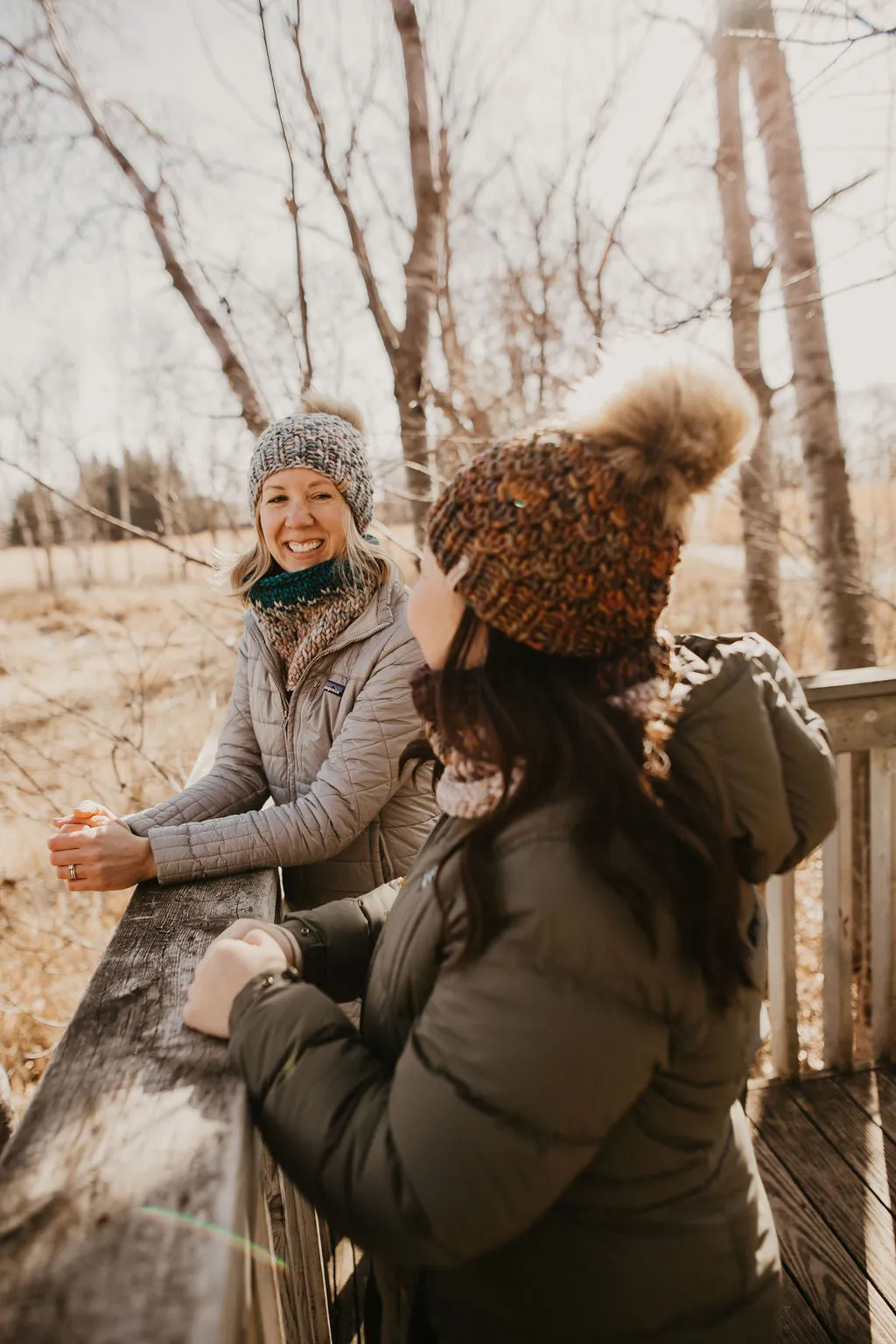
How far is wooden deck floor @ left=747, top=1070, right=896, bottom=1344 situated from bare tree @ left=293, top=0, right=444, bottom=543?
2490mm

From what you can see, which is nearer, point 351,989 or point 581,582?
point 581,582

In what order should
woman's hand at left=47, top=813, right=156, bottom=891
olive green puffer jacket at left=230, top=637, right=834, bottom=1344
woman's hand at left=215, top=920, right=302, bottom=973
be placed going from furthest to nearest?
1. woman's hand at left=47, top=813, right=156, bottom=891
2. woman's hand at left=215, top=920, right=302, bottom=973
3. olive green puffer jacket at left=230, top=637, right=834, bottom=1344

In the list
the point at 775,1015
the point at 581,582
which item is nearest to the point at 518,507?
the point at 581,582

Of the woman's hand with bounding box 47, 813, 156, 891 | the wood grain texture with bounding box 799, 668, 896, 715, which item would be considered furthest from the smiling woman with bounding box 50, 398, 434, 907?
the wood grain texture with bounding box 799, 668, 896, 715

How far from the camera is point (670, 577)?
1006mm

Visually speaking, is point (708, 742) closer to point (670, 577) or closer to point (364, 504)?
point (670, 577)

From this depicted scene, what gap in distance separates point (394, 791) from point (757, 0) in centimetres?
321

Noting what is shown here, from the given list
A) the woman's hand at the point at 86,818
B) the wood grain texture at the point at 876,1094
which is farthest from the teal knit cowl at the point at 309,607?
the wood grain texture at the point at 876,1094

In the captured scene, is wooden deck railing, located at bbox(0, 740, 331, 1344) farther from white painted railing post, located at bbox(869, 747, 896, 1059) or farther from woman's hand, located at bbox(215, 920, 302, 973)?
white painted railing post, located at bbox(869, 747, 896, 1059)

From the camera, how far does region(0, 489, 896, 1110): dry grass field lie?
4973mm

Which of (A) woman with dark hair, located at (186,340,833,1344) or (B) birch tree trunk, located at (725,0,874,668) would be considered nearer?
(A) woman with dark hair, located at (186,340,833,1344)

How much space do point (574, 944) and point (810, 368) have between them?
403 cm

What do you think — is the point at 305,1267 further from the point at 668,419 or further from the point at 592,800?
the point at 668,419

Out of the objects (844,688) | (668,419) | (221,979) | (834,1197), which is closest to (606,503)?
(668,419)
